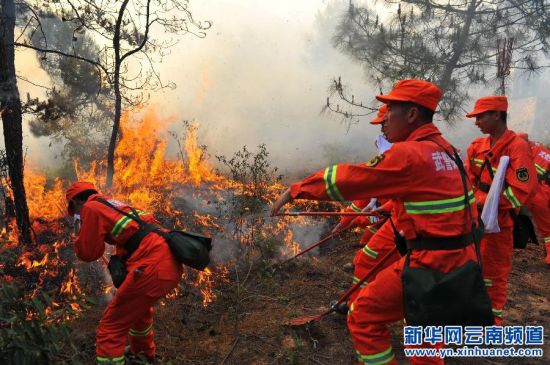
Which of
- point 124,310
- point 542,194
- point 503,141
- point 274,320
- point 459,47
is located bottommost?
point 274,320

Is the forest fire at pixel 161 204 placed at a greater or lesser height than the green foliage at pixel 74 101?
lesser

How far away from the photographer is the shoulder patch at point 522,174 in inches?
155

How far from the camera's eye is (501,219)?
13.5ft

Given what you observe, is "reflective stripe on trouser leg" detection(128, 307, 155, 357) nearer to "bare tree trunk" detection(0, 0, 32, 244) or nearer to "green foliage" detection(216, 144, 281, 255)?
"green foliage" detection(216, 144, 281, 255)

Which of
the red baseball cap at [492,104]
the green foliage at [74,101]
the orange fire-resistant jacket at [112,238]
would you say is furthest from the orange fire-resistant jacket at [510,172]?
the green foliage at [74,101]

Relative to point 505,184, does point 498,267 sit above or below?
below

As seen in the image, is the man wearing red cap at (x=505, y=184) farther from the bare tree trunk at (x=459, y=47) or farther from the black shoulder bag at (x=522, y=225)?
the bare tree trunk at (x=459, y=47)

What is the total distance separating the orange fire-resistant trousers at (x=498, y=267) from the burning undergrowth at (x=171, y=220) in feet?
9.77

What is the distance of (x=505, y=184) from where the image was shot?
406 cm

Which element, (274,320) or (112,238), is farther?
(274,320)

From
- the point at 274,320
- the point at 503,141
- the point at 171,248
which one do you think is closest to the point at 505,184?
the point at 503,141

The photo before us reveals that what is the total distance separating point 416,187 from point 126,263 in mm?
2629

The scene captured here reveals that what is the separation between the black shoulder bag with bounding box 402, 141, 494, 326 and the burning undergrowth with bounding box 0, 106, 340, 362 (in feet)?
10.6

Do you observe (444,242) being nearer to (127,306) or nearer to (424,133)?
(424,133)
